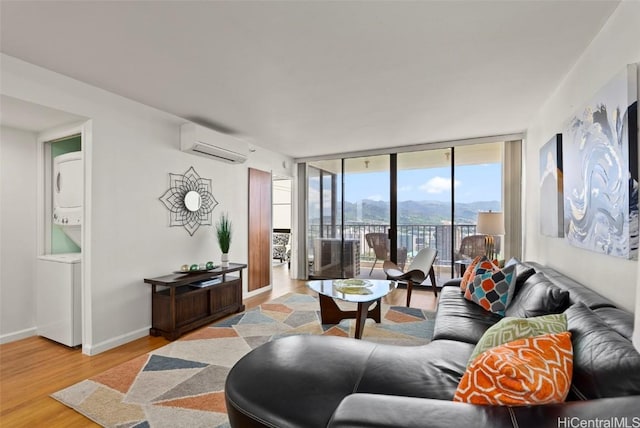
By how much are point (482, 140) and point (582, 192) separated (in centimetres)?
269

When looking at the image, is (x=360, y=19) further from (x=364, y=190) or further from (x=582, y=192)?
(x=364, y=190)

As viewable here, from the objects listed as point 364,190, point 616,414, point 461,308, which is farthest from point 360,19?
point 364,190

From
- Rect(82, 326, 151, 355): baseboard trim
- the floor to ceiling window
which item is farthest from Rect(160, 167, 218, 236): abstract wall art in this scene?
the floor to ceiling window

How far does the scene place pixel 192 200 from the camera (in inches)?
146

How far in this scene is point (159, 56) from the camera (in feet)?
7.20

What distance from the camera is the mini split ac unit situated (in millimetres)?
3477

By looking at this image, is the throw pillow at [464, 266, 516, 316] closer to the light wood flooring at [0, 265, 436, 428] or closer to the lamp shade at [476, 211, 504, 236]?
the lamp shade at [476, 211, 504, 236]

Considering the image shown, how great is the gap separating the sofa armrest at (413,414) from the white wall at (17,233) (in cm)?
374

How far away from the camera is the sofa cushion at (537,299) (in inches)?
72.4

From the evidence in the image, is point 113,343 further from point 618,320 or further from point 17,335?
point 618,320

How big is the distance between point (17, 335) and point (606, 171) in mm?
4982

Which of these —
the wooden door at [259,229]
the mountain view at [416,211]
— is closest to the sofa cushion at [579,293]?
the mountain view at [416,211]

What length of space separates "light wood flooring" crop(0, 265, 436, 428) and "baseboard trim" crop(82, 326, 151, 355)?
5cm

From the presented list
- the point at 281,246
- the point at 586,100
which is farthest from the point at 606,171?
the point at 281,246
